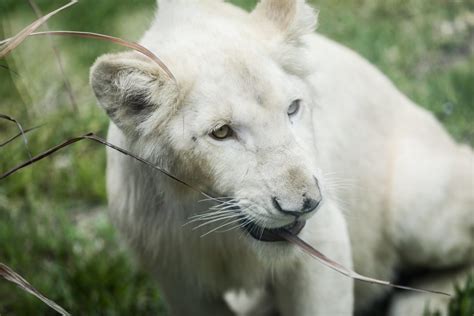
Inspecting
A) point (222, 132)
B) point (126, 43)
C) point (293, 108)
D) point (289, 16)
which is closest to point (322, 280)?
point (293, 108)

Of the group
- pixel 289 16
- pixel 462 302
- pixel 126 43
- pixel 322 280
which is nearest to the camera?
pixel 126 43

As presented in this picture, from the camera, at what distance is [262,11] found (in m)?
3.38

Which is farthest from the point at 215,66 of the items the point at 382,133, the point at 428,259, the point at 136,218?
the point at 428,259

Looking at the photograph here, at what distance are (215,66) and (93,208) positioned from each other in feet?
9.21

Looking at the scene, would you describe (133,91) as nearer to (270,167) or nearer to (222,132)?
(222,132)

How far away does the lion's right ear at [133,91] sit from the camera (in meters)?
2.92

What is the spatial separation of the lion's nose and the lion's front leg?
660 mm

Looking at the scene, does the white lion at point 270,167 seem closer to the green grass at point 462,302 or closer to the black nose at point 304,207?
the black nose at point 304,207

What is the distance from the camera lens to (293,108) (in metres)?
3.13

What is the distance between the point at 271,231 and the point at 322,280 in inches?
25.3

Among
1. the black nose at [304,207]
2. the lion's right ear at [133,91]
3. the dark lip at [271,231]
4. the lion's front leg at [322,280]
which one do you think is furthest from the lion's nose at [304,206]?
the lion's front leg at [322,280]

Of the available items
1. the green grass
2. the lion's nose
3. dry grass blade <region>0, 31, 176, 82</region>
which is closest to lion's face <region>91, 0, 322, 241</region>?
the lion's nose

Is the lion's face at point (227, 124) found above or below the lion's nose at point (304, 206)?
above

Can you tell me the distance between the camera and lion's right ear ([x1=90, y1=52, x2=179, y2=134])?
292cm
